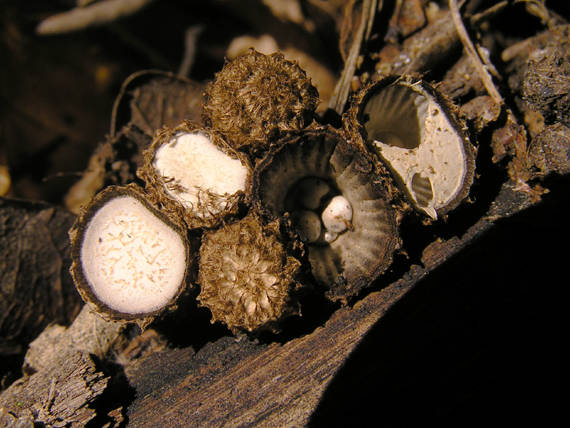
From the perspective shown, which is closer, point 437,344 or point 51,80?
point 437,344

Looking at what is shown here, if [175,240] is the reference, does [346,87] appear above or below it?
above

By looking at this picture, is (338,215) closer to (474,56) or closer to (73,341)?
(474,56)

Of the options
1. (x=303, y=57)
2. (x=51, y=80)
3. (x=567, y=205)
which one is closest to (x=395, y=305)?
(x=567, y=205)

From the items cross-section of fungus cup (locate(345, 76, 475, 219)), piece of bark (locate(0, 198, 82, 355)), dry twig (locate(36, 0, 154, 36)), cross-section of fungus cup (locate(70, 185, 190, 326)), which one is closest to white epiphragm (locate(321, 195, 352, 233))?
cross-section of fungus cup (locate(345, 76, 475, 219))

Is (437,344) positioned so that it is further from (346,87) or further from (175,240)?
(346,87)

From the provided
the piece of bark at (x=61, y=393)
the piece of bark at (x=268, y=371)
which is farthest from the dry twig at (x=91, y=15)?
the piece of bark at (x=268, y=371)

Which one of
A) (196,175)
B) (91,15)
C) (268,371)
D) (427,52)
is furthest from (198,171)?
(91,15)

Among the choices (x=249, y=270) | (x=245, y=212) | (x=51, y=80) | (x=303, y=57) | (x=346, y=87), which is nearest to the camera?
(x=249, y=270)
